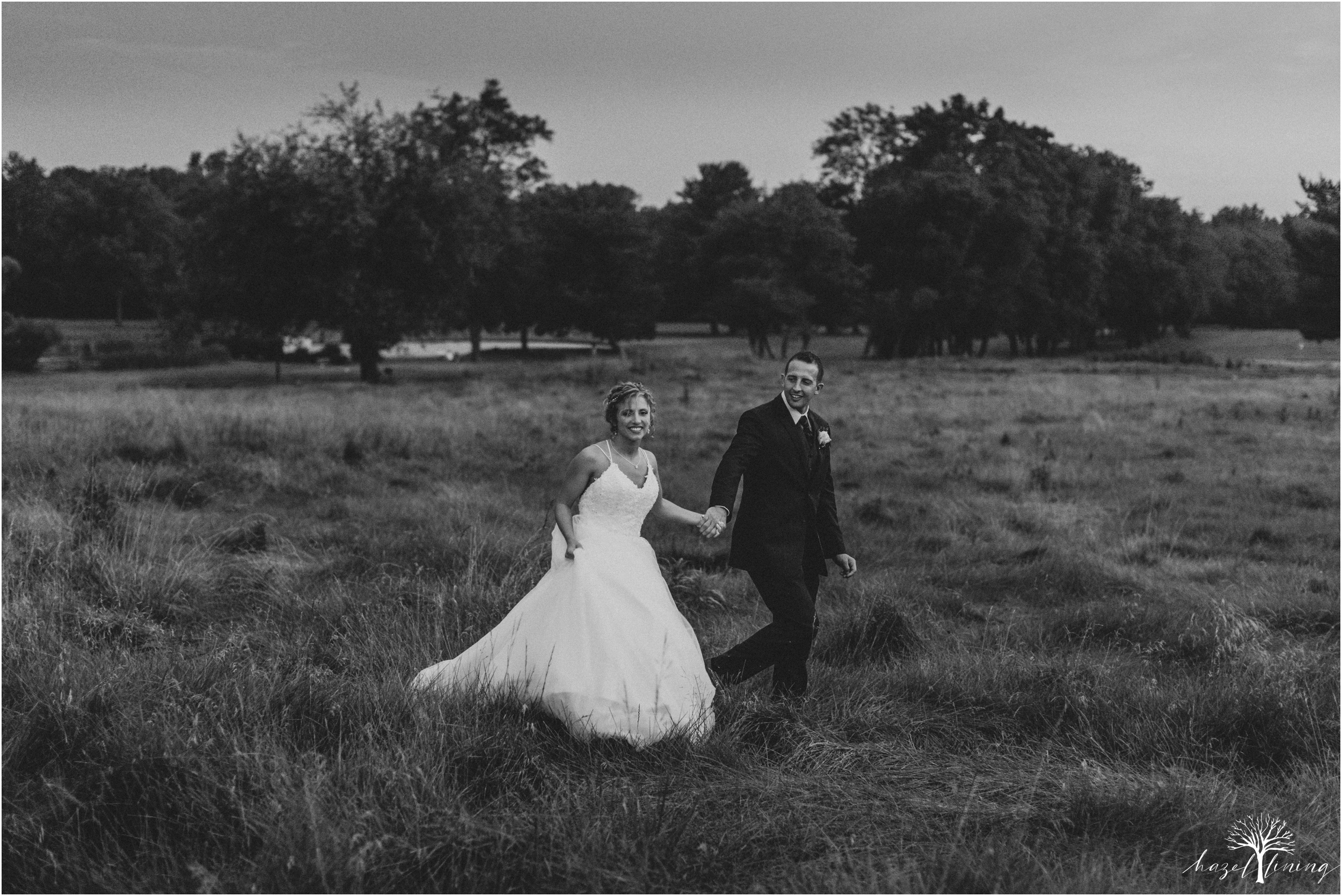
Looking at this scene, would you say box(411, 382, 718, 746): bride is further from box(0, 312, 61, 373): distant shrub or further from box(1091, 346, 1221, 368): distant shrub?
box(1091, 346, 1221, 368): distant shrub

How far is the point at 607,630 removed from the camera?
17.3ft

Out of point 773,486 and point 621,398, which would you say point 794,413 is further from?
point 621,398

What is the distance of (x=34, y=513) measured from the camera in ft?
30.2

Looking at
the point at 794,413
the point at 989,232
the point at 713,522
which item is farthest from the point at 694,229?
the point at 713,522

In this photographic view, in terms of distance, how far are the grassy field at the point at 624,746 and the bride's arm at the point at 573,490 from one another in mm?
917

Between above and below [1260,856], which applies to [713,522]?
above

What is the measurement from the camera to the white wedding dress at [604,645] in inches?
203

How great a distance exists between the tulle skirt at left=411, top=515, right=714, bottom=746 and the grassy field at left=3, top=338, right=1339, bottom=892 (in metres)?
0.14

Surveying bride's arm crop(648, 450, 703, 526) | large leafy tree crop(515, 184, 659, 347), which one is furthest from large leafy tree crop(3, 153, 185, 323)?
bride's arm crop(648, 450, 703, 526)

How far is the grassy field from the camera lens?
4.05 metres

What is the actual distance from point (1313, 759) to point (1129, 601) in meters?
3.17

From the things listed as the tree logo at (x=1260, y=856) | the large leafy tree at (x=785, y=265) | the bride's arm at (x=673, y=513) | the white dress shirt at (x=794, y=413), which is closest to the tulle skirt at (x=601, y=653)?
the bride's arm at (x=673, y=513)

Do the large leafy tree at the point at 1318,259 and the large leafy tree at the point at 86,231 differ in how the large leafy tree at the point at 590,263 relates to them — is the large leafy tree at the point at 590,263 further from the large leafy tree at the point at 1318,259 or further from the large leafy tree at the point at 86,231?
the large leafy tree at the point at 1318,259

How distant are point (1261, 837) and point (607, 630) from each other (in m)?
2.95
